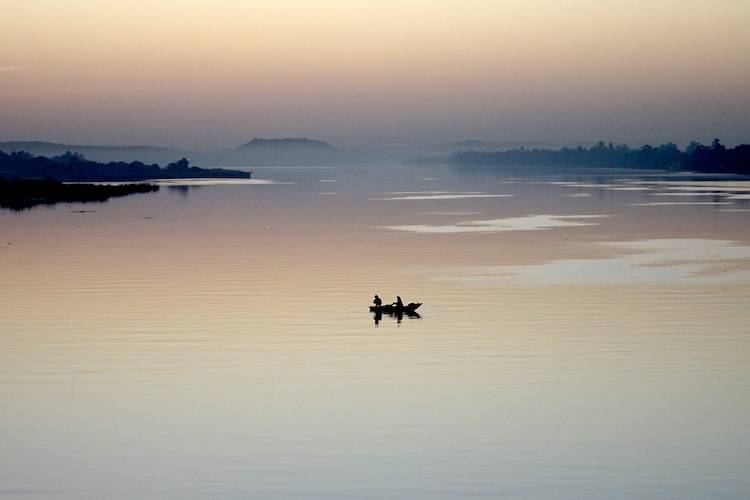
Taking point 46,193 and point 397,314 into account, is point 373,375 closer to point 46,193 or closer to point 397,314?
point 397,314

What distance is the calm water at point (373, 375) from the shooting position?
13945 millimetres

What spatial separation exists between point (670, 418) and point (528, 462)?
3.22 m

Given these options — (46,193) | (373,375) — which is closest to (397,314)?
(373,375)

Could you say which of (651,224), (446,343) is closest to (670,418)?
(446,343)

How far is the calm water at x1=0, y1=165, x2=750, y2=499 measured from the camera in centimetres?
1395

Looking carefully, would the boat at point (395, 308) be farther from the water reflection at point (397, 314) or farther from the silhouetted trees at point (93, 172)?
the silhouetted trees at point (93, 172)

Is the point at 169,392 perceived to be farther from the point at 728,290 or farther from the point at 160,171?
the point at 160,171

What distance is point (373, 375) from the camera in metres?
19.7

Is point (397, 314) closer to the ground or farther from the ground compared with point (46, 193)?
farther from the ground

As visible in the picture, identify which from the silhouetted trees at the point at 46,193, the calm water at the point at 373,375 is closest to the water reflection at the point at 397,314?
the calm water at the point at 373,375

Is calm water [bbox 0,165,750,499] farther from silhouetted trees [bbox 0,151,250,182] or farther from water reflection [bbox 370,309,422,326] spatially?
silhouetted trees [bbox 0,151,250,182]

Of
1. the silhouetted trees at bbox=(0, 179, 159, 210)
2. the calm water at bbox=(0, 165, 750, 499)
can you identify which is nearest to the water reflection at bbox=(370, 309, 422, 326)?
the calm water at bbox=(0, 165, 750, 499)

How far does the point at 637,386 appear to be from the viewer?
61.1ft

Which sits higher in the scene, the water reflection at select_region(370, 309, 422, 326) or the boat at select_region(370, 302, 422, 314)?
the boat at select_region(370, 302, 422, 314)
